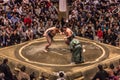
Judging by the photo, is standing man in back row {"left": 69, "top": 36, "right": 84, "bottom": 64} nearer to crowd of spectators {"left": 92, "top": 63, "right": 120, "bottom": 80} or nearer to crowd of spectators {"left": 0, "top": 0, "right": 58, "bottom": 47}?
crowd of spectators {"left": 92, "top": 63, "right": 120, "bottom": 80}

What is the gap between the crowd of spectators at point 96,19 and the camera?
55.6 feet

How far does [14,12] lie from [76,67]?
232 inches

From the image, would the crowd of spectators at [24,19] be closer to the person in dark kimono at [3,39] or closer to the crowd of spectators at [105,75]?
the person in dark kimono at [3,39]

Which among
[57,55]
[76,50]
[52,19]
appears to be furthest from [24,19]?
[76,50]

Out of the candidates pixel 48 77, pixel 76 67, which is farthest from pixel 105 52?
pixel 48 77

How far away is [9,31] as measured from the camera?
653 inches

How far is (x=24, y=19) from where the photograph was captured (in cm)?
1775

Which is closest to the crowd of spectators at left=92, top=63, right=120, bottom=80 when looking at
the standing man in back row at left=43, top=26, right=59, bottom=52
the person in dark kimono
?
the standing man in back row at left=43, top=26, right=59, bottom=52

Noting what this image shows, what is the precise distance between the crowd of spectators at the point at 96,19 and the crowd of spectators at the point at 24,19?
3.73ft

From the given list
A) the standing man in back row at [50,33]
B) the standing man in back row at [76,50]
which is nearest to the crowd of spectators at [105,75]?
the standing man in back row at [76,50]

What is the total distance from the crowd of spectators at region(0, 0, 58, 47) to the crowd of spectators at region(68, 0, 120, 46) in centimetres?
114

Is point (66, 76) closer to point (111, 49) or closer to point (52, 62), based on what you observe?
point (52, 62)

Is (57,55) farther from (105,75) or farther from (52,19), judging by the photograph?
(52,19)

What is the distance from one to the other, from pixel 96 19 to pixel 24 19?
3424 mm
